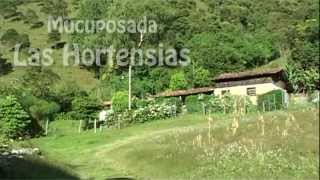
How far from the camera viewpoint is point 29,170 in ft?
66.5

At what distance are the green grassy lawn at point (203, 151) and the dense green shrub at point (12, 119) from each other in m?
1.70

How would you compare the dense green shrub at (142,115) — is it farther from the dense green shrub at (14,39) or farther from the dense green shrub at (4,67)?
the dense green shrub at (14,39)

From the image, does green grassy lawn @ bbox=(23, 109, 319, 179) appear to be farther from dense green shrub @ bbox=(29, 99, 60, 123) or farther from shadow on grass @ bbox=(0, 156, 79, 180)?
dense green shrub @ bbox=(29, 99, 60, 123)

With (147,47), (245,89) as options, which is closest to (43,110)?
(245,89)

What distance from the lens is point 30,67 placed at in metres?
65.4

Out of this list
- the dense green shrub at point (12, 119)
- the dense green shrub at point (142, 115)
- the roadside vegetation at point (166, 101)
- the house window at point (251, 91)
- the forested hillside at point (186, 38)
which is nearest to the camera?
the roadside vegetation at point (166, 101)

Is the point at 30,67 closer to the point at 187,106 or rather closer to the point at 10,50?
the point at 10,50

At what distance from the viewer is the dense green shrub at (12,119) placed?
34.3 m

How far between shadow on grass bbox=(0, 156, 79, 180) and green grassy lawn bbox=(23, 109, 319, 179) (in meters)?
0.77

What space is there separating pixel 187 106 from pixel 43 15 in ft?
193

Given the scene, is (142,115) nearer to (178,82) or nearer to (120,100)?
(120,100)

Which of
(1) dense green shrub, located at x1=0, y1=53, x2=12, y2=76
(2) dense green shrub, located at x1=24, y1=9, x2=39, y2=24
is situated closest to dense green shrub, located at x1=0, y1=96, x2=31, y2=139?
(1) dense green shrub, located at x1=0, y1=53, x2=12, y2=76

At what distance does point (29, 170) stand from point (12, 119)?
49.8ft

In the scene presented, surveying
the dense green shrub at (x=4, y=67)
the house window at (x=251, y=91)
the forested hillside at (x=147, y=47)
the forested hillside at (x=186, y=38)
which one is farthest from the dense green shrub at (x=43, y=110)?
the dense green shrub at (x=4, y=67)
